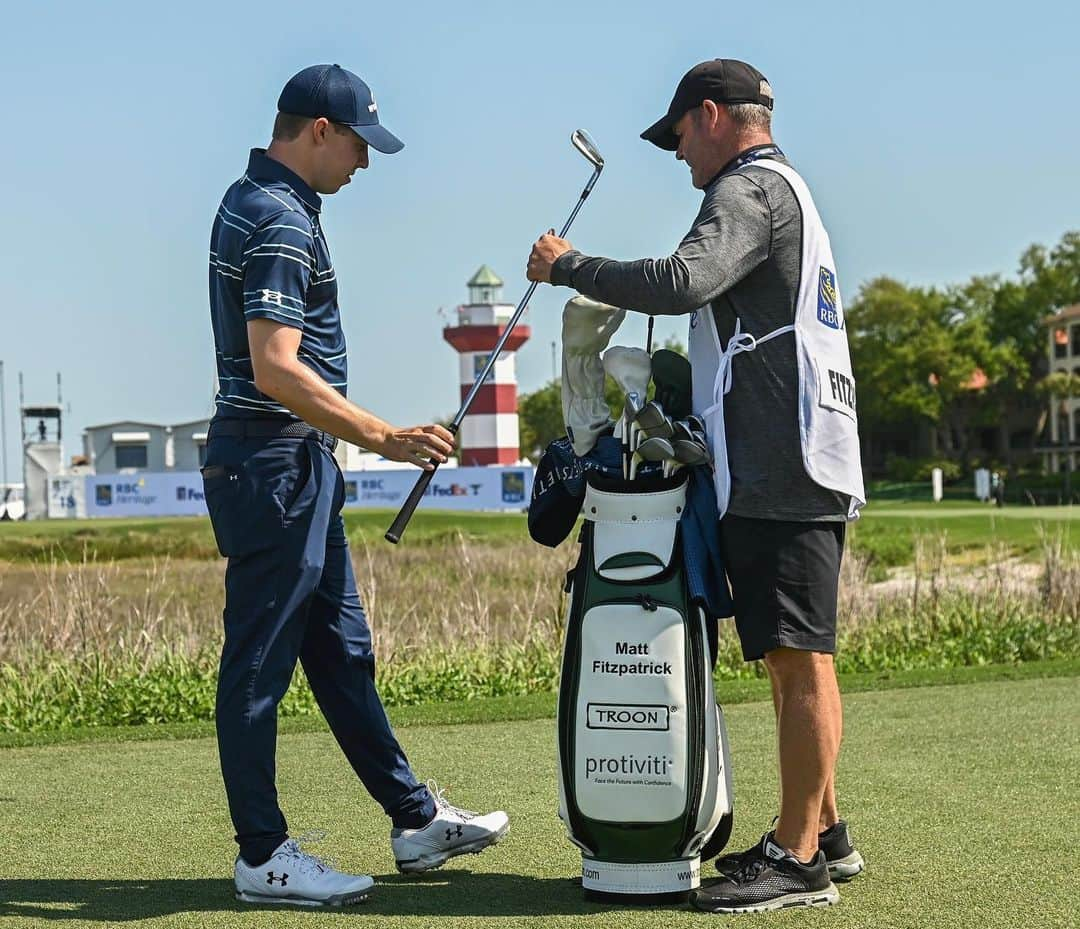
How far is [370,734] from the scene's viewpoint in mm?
4613

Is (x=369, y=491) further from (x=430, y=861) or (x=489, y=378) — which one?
(x=430, y=861)

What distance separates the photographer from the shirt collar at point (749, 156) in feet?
13.7

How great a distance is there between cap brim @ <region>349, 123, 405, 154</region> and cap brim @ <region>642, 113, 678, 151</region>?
2.05 feet

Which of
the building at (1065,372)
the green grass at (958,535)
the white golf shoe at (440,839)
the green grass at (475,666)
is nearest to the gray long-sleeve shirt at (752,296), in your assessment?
the white golf shoe at (440,839)

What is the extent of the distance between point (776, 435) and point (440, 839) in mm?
1385

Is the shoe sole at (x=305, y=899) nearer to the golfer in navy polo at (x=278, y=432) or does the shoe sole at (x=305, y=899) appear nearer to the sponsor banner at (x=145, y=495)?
the golfer in navy polo at (x=278, y=432)

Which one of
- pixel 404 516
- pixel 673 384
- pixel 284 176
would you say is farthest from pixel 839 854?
pixel 284 176

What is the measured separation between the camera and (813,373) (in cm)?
404

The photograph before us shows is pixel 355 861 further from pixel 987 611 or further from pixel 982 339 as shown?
pixel 982 339

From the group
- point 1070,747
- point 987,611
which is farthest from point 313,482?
point 987,611

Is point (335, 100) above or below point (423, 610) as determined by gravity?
above

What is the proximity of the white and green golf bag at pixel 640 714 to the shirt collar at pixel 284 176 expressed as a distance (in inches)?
40.8

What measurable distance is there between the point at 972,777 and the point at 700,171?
2.29 m

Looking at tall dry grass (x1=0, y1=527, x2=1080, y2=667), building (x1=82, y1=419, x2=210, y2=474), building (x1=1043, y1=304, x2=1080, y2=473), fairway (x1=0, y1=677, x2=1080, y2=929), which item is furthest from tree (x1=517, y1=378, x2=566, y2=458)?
fairway (x1=0, y1=677, x2=1080, y2=929)
